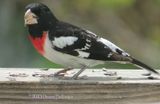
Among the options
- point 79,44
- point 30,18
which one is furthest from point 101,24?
point 30,18

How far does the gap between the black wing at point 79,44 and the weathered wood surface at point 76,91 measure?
39cm

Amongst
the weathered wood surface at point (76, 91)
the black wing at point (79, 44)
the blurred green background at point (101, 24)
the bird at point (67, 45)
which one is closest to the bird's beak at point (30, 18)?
the bird at point (67, 45)

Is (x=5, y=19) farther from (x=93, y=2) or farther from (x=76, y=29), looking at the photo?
(x=76, y=29)

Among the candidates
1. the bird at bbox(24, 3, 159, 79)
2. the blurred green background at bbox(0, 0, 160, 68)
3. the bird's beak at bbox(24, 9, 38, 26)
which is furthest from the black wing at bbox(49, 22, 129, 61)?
the blurred green background at bbox(0, 0, 160, 68)

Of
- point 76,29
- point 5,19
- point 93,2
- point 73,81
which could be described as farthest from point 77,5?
point 73,81

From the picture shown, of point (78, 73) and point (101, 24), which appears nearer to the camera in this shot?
point (78, 73)

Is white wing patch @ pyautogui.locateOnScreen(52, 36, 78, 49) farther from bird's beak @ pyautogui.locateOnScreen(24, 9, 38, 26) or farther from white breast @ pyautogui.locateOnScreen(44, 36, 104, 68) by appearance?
bird's beak @ pyautogui.locateOnScreen(24, 9, 38, 26)

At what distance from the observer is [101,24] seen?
8.12m

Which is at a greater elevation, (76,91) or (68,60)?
(68,60)

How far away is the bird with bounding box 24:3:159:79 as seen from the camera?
15.2 feet

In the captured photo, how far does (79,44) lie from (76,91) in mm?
630

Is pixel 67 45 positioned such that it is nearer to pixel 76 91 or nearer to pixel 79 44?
pixel 79 44

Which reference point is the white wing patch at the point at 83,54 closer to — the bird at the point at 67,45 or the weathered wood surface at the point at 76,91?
the bird at the point at 67,45

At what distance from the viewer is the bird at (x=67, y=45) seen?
15.2ft
